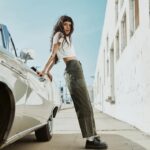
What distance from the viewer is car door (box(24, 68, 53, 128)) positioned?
4.57 m

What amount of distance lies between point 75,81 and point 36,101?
3.64 ft

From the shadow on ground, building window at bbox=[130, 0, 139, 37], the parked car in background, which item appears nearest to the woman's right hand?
the parked car in background

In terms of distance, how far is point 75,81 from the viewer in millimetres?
6066

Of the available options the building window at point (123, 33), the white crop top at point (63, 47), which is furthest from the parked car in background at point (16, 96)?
the building window at point (123, 33)

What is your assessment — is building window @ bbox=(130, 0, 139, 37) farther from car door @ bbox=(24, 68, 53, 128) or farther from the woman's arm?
car door @ bbox=(24, 68, 53, 128)

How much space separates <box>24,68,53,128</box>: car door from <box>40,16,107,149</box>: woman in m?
0.36

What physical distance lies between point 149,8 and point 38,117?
13.1 ft

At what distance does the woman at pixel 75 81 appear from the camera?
605 cm

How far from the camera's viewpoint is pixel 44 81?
621 cm

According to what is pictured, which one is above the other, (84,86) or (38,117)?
(84,86)

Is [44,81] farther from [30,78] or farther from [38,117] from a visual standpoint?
[30,78]

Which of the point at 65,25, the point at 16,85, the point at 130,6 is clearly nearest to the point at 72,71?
the point at 65,25

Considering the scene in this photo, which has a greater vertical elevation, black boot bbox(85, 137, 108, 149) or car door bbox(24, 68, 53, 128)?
car door bbox(24, 68, 53, 128)

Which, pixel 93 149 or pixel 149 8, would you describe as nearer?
pixel 93 149
